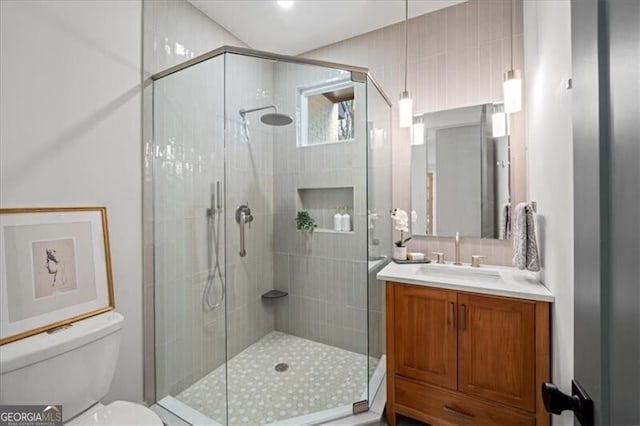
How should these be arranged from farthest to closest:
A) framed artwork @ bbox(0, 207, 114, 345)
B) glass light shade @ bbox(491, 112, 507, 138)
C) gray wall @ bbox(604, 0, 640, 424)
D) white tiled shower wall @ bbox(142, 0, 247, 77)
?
glass light shade @ bbox(491, 112, 507, 138)
white tiled shower wall @ bbox(142, 0, 247, 77)
framed artwork @ bbox(0, 207, 114, 345)
gray wall @ bbox(604, 0, 640, 424)

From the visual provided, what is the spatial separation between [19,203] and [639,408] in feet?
6.45

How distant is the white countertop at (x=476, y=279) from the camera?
137 centimetres

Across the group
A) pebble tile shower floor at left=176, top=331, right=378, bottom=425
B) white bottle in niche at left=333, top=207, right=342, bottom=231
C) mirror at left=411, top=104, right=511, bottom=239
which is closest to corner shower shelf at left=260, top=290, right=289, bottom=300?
pebble tile shower floor at left=176, top=331, right=378, bottom=425

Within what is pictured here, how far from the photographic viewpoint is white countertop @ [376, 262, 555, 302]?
4.49ft

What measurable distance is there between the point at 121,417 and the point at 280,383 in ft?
3.20

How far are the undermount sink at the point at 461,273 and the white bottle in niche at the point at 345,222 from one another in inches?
23.9

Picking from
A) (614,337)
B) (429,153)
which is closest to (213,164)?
(429,153)

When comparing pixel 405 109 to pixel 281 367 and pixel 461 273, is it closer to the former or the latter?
pixel 461 273

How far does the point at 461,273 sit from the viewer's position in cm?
187

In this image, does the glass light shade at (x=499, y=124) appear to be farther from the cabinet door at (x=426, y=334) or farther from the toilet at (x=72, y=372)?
the toilet at (x=72, y=372)

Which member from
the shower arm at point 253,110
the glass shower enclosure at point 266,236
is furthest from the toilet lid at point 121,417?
the shower arm at point 253,110

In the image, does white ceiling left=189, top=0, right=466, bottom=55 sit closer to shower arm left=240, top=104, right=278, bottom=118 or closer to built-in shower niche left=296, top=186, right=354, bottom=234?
shower arm left=240, top=104, right=278, bottom=118
